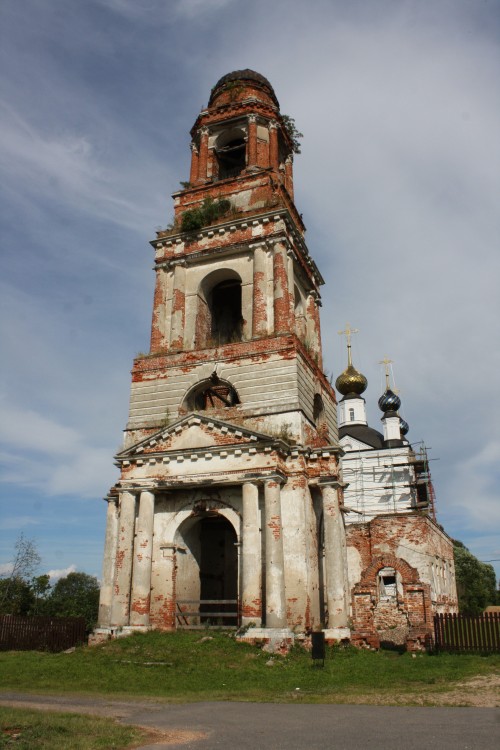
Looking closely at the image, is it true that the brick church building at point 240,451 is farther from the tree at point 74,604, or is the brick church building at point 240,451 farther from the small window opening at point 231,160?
the tree at point 74,604

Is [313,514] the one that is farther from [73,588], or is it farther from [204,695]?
[73,588]

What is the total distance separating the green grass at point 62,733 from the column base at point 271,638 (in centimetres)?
806

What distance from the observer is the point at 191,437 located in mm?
18750

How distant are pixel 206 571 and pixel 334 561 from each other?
6.15 m

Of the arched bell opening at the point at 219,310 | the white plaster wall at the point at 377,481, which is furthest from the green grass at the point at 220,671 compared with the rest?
the white plaster wall at the point at 377,481

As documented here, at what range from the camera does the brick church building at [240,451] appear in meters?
17.3

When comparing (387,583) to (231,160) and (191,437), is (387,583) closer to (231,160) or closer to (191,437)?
(191,437)

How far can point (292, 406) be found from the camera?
19.0m

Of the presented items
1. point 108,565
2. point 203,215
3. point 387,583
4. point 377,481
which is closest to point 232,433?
point 108,565

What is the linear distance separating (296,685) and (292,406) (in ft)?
29.1

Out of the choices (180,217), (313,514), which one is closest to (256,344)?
(313,514)

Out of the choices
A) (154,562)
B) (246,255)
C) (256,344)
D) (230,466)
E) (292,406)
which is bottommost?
(154,562)

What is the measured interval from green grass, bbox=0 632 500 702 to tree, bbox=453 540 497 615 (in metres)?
42.0

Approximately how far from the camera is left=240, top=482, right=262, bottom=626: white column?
53.1 feet
